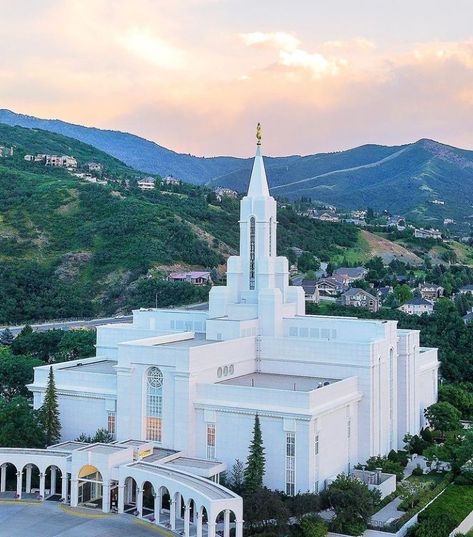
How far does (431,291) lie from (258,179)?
198 feet

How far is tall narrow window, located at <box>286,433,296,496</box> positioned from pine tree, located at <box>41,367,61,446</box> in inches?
467

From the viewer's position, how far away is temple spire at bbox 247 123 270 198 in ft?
151

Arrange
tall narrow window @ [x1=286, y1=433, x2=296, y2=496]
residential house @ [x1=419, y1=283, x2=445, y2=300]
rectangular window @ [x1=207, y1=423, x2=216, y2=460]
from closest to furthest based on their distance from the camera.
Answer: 1. tall narrow window @ [x1=286, y1=433, x2=296, y2=496]
2. rectangular window @ [x1=207, y1=423, x2=216, y2=460]
3. residential house @ [x1=419, y1=283, x2=445, y2=300]

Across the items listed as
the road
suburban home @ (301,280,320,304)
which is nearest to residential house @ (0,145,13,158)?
the road

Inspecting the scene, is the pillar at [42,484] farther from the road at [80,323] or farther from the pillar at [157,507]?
the road at [80,323]

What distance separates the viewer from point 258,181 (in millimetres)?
46156

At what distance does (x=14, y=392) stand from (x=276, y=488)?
24.6m

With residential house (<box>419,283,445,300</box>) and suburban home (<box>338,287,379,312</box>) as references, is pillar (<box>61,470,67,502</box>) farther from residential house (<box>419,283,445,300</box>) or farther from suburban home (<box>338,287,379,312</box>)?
residential house (<box>419,283,445,300</box>)

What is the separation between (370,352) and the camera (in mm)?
39906

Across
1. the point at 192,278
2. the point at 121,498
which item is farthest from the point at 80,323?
the point at 121,498

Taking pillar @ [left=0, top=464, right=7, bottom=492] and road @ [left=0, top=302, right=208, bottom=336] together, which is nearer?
pillar @ [left=0, top=464, right=7, bottom=492]

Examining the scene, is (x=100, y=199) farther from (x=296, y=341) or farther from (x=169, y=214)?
(x=296, y=341)

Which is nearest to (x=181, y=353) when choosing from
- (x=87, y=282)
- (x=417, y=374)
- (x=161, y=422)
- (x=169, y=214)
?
(x=161, y=422)

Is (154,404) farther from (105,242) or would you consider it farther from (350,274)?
(350,274)
